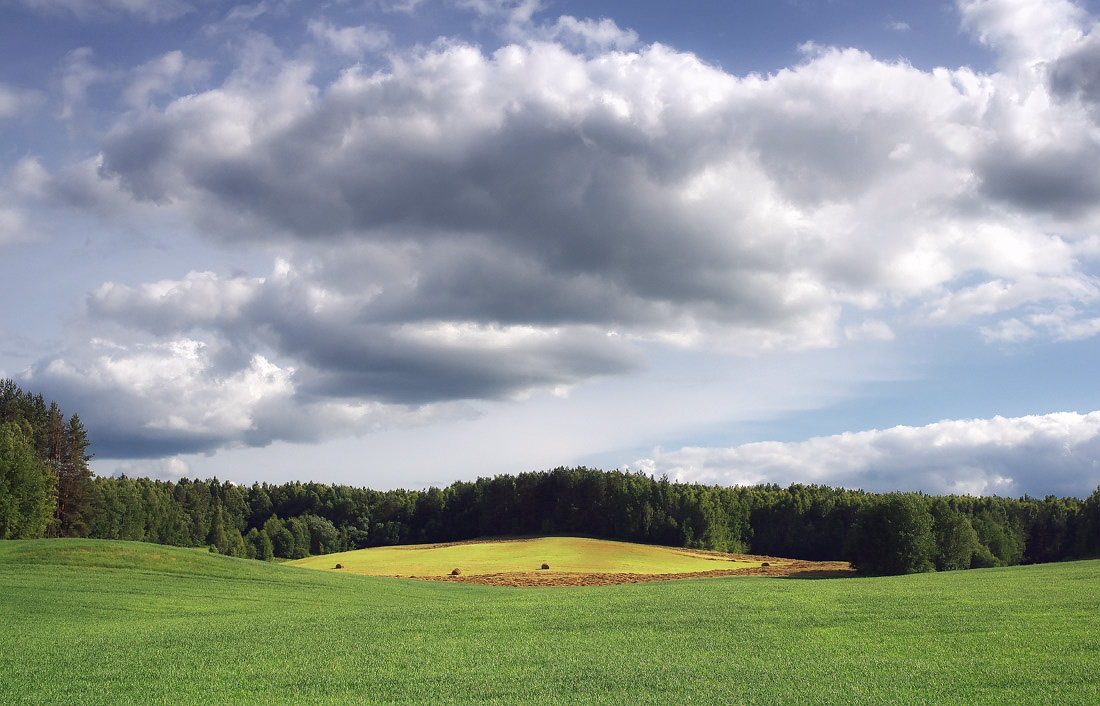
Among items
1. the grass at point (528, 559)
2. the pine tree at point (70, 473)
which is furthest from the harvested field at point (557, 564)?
the pine tree at point (70, 473)

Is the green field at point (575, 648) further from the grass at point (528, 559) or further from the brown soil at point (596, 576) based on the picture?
the grass at point (528, 559)

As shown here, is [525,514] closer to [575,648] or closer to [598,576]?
[598,576]

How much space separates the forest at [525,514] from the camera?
59875 mm

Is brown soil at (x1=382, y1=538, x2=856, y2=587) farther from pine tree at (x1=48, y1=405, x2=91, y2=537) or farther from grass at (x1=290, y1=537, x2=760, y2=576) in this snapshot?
pine tree at (x1=48, y1=405, x2=91, y2=537)

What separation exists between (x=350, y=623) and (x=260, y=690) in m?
9.92

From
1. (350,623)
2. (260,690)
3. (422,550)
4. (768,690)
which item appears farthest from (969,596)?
(422,550)

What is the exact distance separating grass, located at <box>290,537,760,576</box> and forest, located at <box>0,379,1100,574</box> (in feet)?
58.3

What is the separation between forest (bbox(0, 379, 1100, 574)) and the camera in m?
59.9

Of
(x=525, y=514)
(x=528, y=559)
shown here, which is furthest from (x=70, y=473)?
(x=525, y=514)

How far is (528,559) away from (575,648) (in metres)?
60.9

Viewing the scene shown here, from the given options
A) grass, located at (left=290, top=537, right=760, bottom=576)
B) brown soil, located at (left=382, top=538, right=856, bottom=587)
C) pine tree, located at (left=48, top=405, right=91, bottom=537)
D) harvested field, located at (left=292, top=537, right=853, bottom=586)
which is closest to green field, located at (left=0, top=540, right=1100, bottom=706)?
brown soil, located at (left=382, top=538, right=856, bottom=587)

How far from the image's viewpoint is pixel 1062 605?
83.5 ft

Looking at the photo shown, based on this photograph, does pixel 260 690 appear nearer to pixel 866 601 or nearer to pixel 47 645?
pixel 47 645

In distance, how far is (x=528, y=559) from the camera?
258 feet
